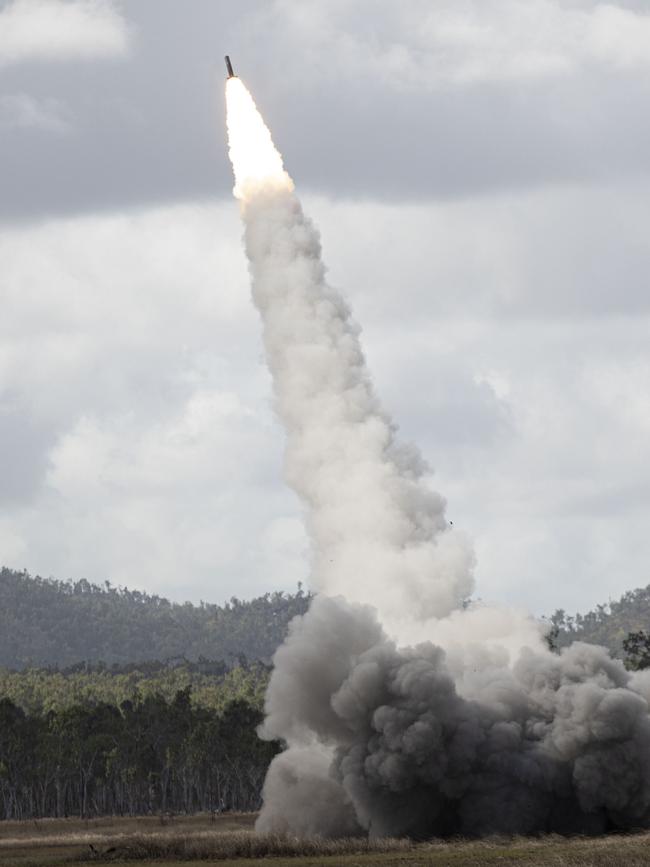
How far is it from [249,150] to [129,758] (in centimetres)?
7057

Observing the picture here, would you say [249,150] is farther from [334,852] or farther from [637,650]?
[637,650]

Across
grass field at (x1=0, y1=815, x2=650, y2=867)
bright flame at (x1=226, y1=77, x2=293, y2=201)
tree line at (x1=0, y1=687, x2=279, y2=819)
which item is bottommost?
grass field at (x1=0, y1=815, x2=650, y2=867)

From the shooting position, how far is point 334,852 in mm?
60281

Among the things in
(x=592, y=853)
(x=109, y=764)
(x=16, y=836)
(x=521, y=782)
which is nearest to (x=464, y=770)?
(x=521, y=782)

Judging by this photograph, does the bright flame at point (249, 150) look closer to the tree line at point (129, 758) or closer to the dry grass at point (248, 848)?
the dry grass at point (248, 848)

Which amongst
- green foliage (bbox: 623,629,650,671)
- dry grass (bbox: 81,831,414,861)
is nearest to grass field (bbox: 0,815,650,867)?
dry grass (bbox: 81,831,414,861)

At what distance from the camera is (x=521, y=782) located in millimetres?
64000

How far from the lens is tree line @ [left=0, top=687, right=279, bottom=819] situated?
129375mm

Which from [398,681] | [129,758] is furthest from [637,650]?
[398,681]

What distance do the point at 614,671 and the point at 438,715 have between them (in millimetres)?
9091

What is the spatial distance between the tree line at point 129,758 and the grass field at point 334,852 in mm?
54437

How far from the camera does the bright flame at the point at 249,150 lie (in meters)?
70.8

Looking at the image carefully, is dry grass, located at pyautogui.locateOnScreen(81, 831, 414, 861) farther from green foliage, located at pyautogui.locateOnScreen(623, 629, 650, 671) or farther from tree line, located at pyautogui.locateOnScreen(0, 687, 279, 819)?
green foliage, located at pyautogui.locateOnScreen(623, 629, 650, 671)

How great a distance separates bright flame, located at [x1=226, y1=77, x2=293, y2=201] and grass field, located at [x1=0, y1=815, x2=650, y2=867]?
24410 mm
